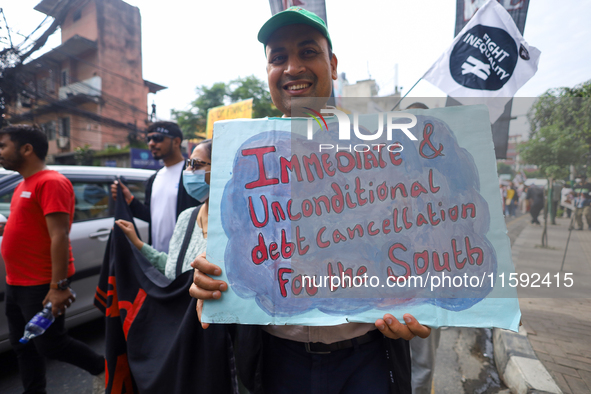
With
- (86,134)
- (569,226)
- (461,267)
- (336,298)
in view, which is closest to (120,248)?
(336,298)

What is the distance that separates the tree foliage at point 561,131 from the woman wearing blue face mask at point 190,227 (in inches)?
95.9

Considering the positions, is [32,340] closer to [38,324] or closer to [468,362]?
[38,324]

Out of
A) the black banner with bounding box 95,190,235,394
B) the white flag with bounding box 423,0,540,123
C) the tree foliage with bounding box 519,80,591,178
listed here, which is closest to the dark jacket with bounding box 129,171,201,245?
the black banner with bounding box 95,190,235,394

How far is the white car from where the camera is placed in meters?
2.63

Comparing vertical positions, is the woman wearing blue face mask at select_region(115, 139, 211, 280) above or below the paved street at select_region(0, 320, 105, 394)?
above

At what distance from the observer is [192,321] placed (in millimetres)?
1268

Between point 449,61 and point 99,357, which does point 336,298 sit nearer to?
point 449,61

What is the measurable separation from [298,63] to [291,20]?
0.14m

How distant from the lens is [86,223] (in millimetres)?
2967

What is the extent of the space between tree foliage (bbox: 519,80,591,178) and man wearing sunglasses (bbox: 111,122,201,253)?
267 centimetres

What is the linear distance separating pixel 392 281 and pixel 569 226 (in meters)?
2.27

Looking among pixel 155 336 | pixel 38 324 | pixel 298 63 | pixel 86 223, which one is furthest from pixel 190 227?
pixel 86 223

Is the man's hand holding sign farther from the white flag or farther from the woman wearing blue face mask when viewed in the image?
the white flag

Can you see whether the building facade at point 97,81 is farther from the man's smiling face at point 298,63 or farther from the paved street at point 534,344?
the man's smiling face at point 298,63
